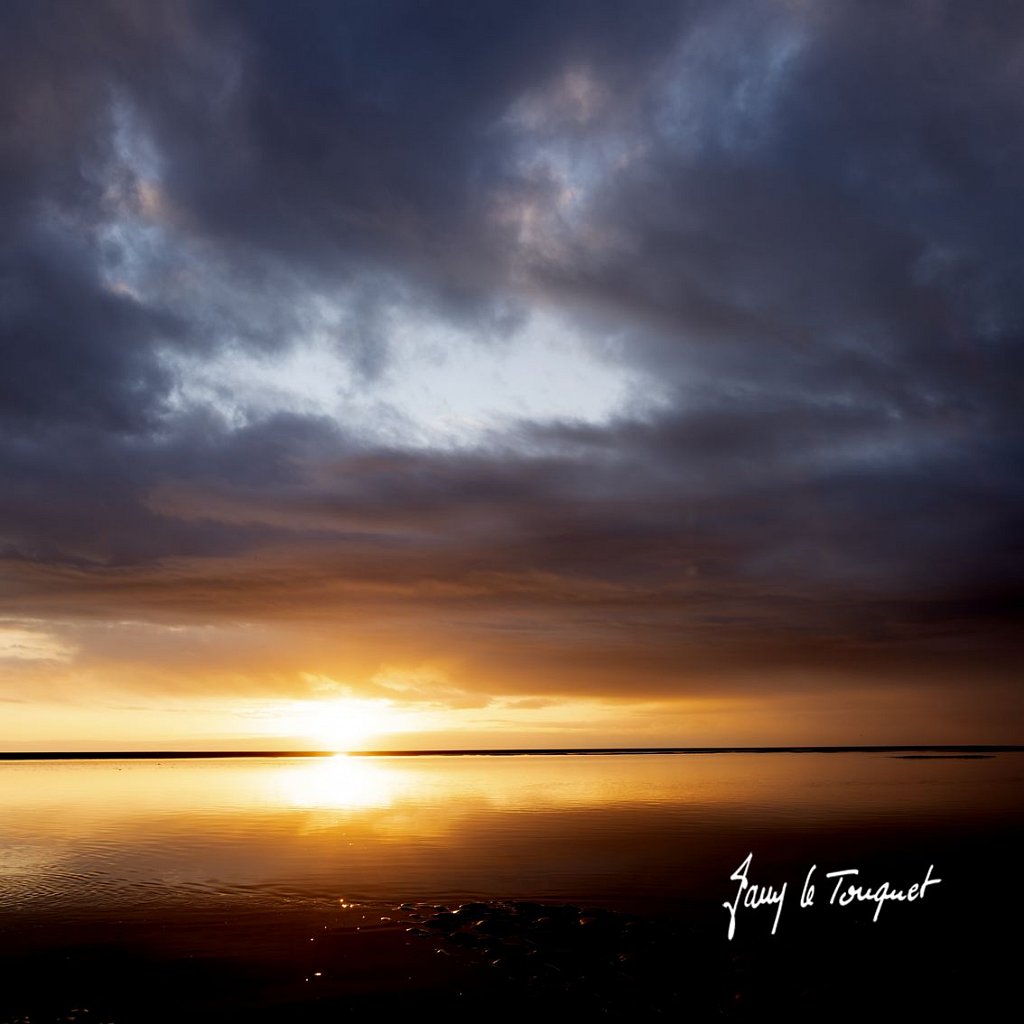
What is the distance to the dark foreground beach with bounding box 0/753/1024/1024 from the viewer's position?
65.0 feet

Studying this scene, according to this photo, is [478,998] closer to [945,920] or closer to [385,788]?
[945,920]

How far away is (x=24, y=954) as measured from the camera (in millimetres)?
24094

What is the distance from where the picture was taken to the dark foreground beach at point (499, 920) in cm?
1981
